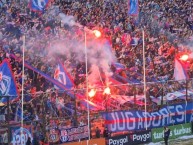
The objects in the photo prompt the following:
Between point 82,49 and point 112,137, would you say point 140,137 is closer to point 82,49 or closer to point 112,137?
point 112,137

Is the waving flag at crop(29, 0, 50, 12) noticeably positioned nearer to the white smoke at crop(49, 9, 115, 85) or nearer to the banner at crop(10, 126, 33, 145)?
the white smoke at crop(49, 9, 115, 85)

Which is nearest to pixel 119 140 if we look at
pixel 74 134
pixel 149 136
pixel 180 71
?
pixel 149 136

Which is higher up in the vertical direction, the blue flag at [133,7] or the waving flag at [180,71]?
the blue flag at [133,7]

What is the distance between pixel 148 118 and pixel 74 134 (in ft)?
17.0

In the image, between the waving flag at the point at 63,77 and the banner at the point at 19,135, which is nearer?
the banner at the point at 19,135

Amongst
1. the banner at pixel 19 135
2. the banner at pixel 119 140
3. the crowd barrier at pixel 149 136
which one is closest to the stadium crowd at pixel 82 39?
the banner at pixel 19 135

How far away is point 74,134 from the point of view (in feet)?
78.1

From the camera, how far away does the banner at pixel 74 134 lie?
921 inches

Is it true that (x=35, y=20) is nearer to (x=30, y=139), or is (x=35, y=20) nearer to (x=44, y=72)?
(x=44, y=72)

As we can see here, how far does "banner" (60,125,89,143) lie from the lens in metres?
23.4

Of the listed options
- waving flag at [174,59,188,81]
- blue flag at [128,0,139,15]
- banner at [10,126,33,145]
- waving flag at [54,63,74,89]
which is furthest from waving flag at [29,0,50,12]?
banner at [10,126,33,145]

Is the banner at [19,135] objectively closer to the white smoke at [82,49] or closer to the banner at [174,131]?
the banner at [174,131]

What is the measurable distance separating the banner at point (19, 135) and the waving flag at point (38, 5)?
12341 mm

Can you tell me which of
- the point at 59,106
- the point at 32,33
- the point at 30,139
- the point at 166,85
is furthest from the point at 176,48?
the point at 30,139
